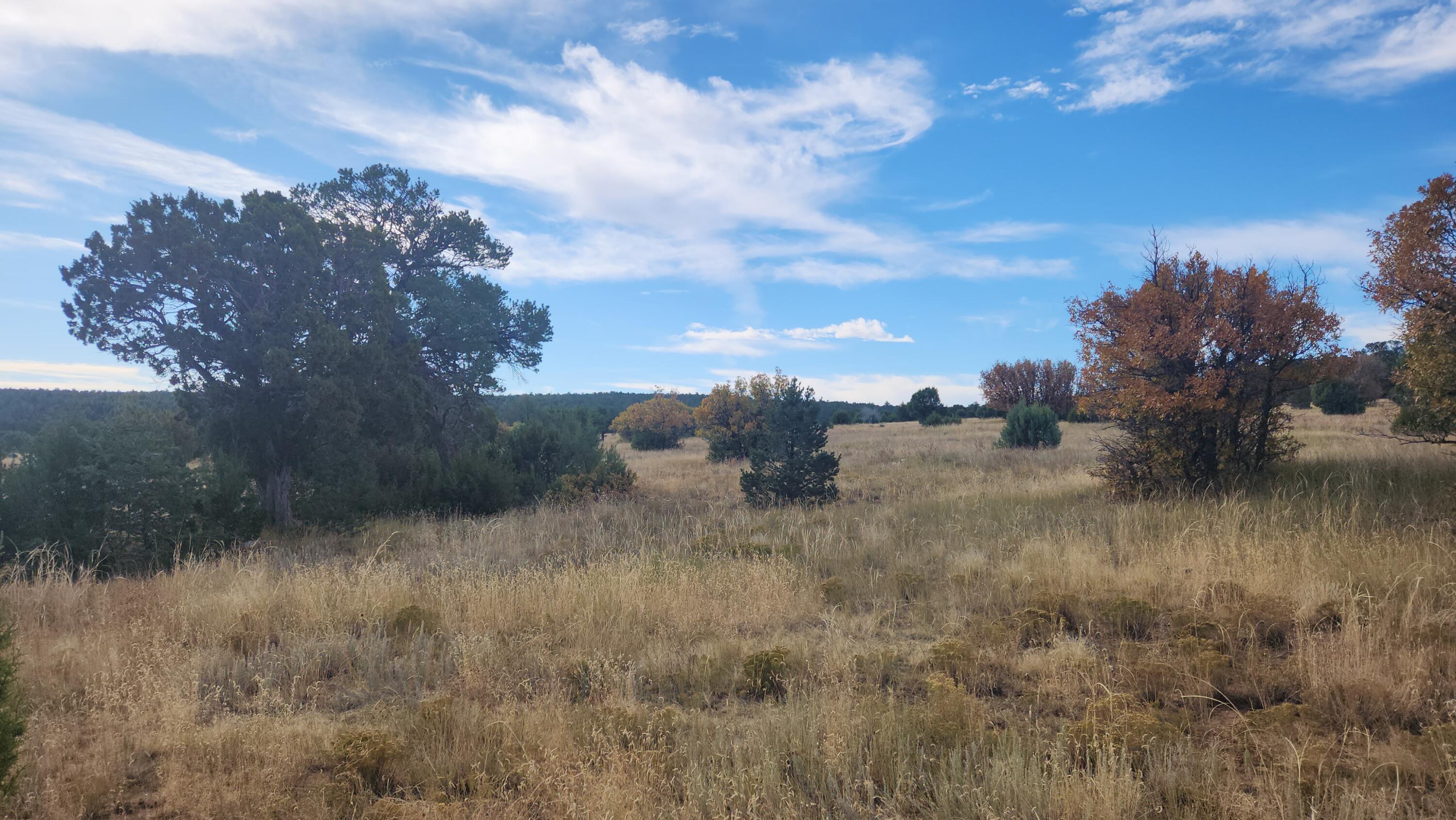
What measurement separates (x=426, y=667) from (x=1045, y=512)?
30.5 feet

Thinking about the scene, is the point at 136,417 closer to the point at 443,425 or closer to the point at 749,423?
the point at 443,425

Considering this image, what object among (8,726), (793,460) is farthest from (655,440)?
(8,726)

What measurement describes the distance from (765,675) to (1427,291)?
10.9 meters

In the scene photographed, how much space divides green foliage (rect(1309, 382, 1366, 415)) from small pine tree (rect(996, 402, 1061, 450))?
1450 cm

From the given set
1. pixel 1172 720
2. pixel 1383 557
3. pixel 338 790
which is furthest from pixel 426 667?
pixel 1383 557

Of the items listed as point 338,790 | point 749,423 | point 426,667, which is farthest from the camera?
point 749,423

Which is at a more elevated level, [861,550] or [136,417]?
[136,417]

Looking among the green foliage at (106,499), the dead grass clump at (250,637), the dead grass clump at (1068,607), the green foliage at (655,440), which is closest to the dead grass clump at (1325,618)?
the dead grass clump at (1068,607)

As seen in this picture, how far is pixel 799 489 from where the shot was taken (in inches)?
601

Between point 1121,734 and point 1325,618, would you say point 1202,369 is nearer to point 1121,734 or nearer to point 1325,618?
point 1325,618

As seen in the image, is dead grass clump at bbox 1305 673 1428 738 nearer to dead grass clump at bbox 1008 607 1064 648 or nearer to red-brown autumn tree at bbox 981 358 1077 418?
dead grass clump at bbox 1008 607 1064 648

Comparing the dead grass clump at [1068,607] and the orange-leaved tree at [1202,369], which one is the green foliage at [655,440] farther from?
the dead grass clump at [1068,607]

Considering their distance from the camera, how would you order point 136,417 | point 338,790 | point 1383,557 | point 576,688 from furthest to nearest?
point 136,417, point 1383,557, point 576,688, point 338,790

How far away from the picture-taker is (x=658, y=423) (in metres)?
43.7
